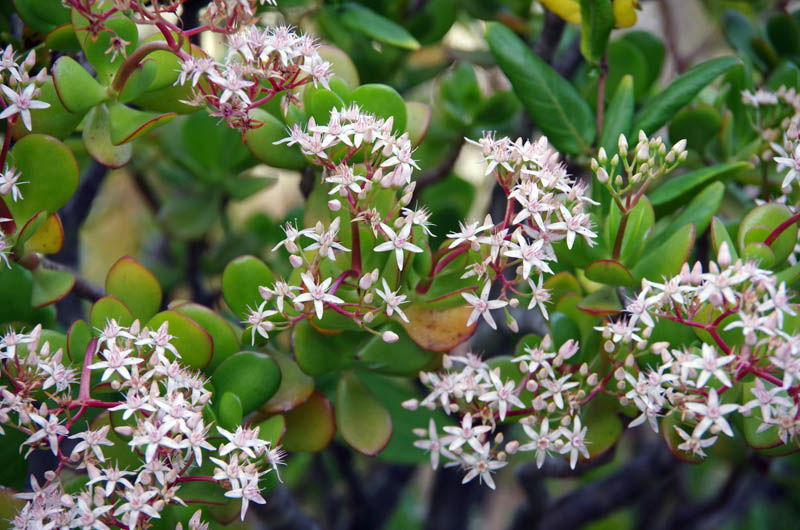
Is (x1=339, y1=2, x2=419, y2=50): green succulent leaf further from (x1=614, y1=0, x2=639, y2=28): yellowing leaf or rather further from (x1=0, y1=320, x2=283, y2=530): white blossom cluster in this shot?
(x1=0, y1=320, x2=283, y2=530): white blossom cluster

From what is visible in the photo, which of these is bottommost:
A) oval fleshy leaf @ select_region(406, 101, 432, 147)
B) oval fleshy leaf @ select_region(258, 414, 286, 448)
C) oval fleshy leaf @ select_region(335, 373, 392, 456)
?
oval fleshy leaf @ select_region(335, 373, 392, 456)

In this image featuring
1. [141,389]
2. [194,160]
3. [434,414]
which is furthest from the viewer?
[194,160]

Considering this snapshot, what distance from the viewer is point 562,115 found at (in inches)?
38.9

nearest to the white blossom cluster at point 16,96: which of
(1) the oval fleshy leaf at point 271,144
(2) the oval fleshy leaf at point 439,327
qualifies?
(1) the oval fleshy leaf at point 271,144

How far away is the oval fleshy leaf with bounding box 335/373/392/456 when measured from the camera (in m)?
0.88

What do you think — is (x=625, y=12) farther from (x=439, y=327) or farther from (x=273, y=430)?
(x=273, y=430)

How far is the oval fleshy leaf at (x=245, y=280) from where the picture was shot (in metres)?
0.85

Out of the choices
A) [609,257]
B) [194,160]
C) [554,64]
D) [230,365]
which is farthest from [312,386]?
[554,64]

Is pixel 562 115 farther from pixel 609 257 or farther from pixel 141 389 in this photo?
pixel 141 389

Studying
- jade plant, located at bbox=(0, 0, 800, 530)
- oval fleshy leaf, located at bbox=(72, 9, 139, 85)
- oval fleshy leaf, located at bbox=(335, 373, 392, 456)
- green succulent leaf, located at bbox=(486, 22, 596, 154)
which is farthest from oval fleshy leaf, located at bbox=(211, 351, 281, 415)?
green succulent leaf, located at bbox=(486, 22, 596, 154)

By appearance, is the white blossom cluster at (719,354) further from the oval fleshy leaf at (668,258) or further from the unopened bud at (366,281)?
the unopened bud at (366,281)

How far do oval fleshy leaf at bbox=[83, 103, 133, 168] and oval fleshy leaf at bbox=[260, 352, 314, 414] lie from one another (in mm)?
285

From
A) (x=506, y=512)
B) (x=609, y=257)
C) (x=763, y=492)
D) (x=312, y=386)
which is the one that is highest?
(x=609, y=257)

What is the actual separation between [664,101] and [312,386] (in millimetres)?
573
